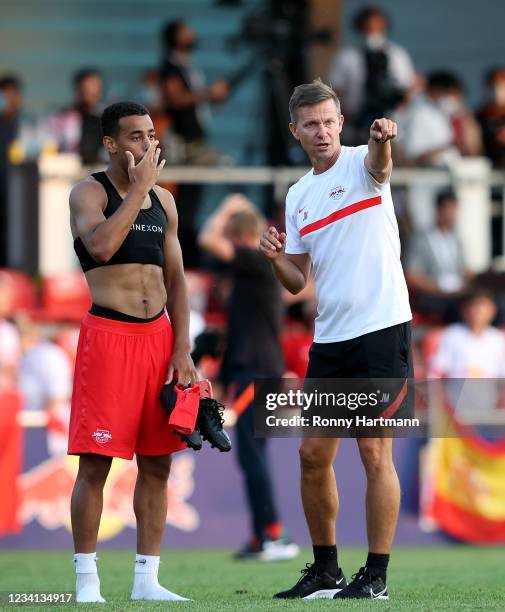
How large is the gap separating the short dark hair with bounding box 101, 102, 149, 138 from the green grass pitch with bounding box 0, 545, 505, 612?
197cm

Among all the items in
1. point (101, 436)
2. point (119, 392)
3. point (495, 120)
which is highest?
point (495, 120)

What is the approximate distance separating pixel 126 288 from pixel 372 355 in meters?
1.07

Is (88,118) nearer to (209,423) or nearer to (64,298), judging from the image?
(64,298)

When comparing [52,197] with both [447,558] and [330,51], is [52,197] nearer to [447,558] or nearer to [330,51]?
[330,51]

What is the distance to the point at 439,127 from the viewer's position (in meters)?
13.5

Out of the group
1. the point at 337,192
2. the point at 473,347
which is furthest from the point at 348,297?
the point at 473,347

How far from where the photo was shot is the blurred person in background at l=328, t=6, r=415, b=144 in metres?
12.6

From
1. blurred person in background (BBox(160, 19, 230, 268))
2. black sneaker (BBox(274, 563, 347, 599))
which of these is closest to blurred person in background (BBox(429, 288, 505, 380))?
blurred person in background (BBox(160, 19, 230, 268))

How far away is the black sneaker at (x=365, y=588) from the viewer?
5.75m

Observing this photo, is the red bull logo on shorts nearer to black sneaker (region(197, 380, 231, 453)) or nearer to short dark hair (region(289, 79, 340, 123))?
black sneaker (region(197, 380, 231, 453))

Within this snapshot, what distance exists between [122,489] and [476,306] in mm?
3544

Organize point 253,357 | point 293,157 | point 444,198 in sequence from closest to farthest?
point 253,357 < point 444,198 < point 293,157

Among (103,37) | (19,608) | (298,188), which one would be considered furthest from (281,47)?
(19,608)

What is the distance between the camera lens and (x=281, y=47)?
13141 mm
